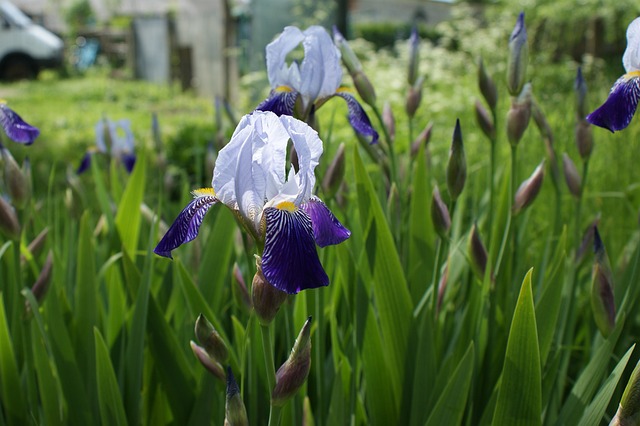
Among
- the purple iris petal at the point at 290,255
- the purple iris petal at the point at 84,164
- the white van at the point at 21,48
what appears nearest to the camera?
the purple iris petal at the point at 290,255

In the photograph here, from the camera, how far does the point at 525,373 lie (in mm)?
895

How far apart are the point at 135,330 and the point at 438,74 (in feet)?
15.9

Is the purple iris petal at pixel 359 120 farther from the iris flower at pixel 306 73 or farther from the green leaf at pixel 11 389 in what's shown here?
the green leaf at pixel 11 389

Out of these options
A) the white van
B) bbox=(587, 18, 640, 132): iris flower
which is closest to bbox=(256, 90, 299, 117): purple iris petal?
bbox=(587, 18, 640, 132): iris flower

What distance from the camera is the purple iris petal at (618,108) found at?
3.22ft

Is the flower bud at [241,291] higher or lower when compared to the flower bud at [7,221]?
lower

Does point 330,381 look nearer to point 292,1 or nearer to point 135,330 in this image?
point 135,330

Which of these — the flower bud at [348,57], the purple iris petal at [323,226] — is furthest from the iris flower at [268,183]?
the flower bud at [348,57]

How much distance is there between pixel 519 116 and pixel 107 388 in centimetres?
90

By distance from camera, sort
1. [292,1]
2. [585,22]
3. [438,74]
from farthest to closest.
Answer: [585,22]
[438,74]
[292,1]

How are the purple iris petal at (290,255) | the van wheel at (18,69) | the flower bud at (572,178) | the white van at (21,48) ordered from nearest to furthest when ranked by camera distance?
1. the purple iris petal at (290,255)
2. the flower bud at (572,178)
3. the white van at (21,48)
4. the van wheel at (18,69)

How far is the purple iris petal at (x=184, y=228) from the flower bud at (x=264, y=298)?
11 cm

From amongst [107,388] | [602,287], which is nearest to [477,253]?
[602,287]

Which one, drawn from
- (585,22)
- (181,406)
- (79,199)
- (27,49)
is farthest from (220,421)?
(27,49)
